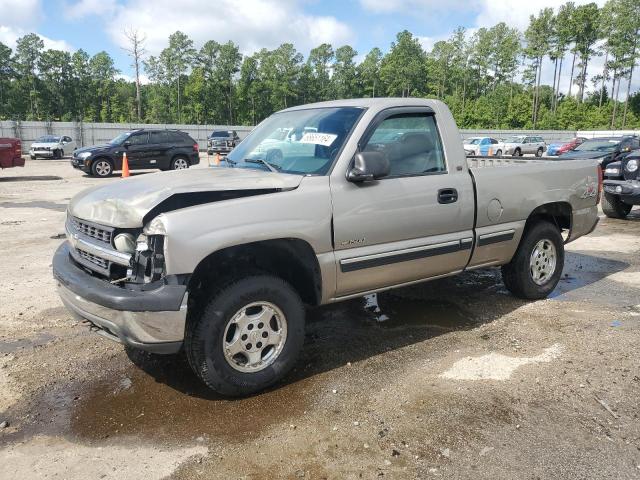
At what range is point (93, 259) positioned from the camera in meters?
3.47

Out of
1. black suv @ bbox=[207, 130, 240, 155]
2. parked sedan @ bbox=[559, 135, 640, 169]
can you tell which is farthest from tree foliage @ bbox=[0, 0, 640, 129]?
parked sedan @ bbox=[559, 135, 640, 169]

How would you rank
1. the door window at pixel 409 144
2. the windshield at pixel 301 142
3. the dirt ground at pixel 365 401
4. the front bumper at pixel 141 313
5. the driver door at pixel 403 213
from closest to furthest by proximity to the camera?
the dirt ground at pixel 365 401, the front bumper at pixel 141 313, the driver door at pixel 403 213, the windshield at pixel 301 142, the door window at pixel 409 144

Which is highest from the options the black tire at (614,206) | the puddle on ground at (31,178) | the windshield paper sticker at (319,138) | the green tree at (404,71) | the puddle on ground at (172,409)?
the green tree at (404,71)

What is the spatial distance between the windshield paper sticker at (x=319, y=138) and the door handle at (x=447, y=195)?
3.27 ft

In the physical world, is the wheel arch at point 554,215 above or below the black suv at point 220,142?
below

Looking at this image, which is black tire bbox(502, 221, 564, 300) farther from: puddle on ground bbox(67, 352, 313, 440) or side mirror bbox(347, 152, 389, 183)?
puddle on ground bbox(67, 352, 313, 440)

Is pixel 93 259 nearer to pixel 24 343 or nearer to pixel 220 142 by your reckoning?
pixel 24 343

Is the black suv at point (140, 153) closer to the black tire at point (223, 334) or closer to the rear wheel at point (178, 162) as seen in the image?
the rear wheel at point (178, 162)

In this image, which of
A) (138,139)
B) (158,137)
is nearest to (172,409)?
(138,139)

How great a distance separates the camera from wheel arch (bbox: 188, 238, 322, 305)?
3.37m

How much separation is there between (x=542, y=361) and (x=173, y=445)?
2762 mm

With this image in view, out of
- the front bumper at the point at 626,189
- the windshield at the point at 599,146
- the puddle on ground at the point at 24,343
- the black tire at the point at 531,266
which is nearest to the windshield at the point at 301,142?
the puddle on ground at the point at 24,343

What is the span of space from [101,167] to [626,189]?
16464 mm

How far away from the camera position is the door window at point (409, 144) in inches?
161
